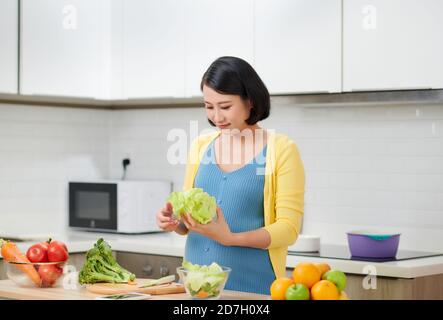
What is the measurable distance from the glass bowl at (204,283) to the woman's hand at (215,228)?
232 millimetres

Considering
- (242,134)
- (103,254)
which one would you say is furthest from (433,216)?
(103,254)

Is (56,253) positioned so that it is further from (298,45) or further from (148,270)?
(298,45)

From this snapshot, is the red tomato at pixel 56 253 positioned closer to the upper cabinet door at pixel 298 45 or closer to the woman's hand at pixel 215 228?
the woman's hand at pixel 215 228

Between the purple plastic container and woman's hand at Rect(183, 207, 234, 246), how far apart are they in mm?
1101

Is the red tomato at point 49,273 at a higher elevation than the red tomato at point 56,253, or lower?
lower

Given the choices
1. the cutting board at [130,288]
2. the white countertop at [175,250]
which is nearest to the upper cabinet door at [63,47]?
the white countertop at [175,250]

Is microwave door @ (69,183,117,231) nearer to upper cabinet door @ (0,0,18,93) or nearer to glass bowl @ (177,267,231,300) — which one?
upper cabinet door @ (0,0,18,93)

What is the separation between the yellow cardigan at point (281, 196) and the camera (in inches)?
116

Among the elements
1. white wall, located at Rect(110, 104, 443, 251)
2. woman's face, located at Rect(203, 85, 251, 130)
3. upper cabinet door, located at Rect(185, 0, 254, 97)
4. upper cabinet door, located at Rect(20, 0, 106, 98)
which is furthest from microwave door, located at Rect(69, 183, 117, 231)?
woman's face, located at Rect(203, 85, 251, 130)

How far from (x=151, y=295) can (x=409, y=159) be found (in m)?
1.91

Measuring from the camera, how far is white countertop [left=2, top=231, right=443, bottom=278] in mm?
3510

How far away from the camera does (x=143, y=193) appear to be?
493cm

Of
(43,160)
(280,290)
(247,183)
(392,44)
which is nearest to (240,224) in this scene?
(247,183)

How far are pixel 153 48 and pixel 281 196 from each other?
6.50 ft
